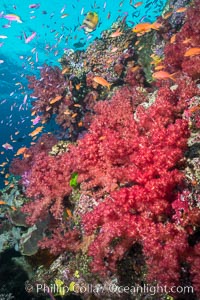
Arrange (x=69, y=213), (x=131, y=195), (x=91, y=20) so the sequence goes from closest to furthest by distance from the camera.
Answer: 1. (x=131, y=195)
2. (x=69, y=213)
3. (x=91, y=20)

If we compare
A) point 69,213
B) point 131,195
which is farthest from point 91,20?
point 131,195

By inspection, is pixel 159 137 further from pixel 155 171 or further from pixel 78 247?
pixel 78 247

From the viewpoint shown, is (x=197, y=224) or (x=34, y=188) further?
(x=34, y=188)

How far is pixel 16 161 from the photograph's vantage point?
8.69 metres

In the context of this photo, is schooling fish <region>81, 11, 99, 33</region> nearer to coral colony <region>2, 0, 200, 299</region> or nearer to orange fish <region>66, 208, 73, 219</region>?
coral colony <region>2, 0, 200, 299</region>

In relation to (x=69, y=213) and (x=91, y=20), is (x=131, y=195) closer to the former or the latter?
(x=69, y=213)

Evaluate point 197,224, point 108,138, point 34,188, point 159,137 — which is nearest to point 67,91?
point 34,188

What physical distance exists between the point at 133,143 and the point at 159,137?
0.54 m

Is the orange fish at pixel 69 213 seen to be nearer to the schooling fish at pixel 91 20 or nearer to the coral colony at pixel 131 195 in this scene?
the coral colony at pixel 131 195

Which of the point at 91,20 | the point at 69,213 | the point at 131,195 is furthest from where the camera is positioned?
the point at 91,20

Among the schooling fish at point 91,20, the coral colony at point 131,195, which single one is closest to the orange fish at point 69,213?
the coral colony at point 131,195

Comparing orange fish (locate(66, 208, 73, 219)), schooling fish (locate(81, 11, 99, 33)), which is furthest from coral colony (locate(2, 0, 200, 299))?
schooling fish (locate(81, 11, 99, 33))

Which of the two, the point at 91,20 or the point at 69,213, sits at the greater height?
the point at 91,20

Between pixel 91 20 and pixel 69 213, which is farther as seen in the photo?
pixel 91 20
